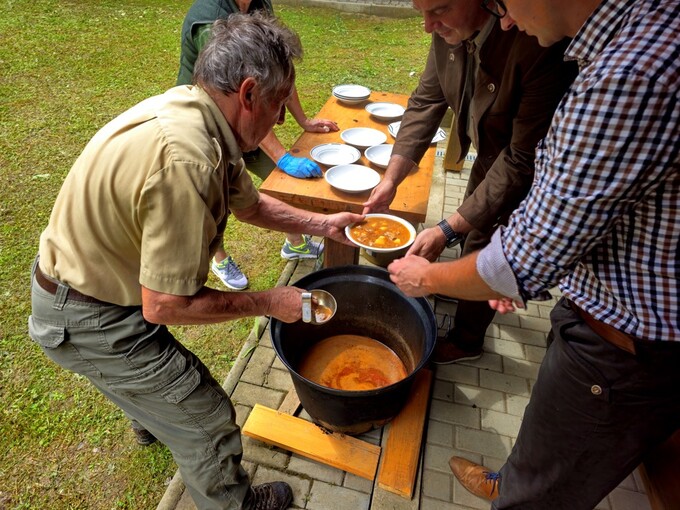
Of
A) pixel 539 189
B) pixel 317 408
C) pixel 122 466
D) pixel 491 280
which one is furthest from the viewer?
pixel 122 466

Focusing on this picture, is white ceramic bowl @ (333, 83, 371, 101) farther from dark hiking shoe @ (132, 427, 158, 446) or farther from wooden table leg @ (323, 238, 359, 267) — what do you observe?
dark hiking shoe @ (132, 427, 158, 446)

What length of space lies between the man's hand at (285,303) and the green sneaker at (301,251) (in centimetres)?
223

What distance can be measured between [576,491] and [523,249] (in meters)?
1.18

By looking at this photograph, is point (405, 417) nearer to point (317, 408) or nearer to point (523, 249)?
point (317, 408)

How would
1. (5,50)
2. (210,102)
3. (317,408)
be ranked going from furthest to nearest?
(5,50) < (317,408) < (210,102)

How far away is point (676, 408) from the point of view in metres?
1.54

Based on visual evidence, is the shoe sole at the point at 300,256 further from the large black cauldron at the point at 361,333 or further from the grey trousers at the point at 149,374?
the grey trousers at the point at 149,374

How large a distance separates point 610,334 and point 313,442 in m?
1.87

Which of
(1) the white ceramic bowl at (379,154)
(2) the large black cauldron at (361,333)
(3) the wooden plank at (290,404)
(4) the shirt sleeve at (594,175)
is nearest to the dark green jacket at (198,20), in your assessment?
(1) the white ceramic bowl at (379,154)

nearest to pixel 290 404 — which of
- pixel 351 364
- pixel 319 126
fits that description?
pixel 351 364

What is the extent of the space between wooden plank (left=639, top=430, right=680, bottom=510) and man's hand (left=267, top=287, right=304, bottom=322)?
1.98m

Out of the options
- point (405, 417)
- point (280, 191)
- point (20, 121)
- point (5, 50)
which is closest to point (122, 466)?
point (405, 417)

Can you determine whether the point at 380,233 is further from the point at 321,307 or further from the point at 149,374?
the point at 149,374

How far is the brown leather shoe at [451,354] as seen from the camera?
3.42 meters
